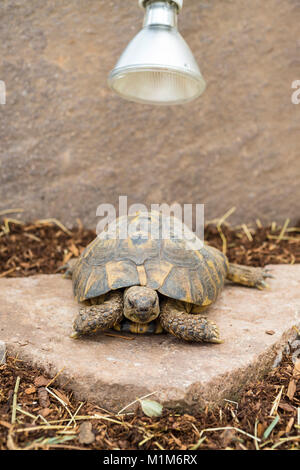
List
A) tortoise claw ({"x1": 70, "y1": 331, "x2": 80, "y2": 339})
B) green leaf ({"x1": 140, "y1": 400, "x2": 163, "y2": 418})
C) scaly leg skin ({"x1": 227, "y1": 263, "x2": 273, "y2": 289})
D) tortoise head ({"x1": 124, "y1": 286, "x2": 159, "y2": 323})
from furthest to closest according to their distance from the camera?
scaly leg skin ({"x1": 227, "y1": 263, "x2": 273, "y2": 289}) < tortoise claw ({"x1": 70, "y1": 331, "x2": 80, "y2": 339}) < tortoise head ({"x1": 124, "y1": 286, "x2": 159, "y2": 323}) < green leaf ({"x1": 140, "y1": 400, "x2": 163, "y2": 418})

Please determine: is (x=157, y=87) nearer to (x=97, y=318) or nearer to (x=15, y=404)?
→ (x=97, y=318)

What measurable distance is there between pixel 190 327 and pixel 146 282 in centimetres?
32

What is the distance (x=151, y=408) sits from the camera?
1.99 meters

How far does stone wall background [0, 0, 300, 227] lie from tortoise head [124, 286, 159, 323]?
2.25m

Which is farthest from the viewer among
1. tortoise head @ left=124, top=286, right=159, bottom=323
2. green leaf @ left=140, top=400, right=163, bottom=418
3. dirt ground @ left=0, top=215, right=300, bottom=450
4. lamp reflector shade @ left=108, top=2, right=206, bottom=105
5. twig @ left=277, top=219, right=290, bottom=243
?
twig @ left=277, top=219, right=290, bottom=243

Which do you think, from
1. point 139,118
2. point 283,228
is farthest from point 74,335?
point 283,228

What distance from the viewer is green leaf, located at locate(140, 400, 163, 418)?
6.49ft

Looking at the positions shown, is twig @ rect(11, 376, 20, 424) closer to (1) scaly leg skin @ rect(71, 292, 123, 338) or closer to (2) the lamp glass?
(1) scaly leg skin @ rect(71, 292, 123, 338)

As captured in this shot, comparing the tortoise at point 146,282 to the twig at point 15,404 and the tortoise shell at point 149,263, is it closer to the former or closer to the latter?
the tortoise shell at point 149,263

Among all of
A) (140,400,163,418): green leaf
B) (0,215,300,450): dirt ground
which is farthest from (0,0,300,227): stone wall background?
(140,400,163,418): green leaf

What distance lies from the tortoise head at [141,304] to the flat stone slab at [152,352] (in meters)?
0.18

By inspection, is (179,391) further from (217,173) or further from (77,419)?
(217,173)

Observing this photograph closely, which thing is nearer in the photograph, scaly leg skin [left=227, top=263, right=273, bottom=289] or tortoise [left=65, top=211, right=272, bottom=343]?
tortoise [left=65, top=211, right=272, bottom=343]

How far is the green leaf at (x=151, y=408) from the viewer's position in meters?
1.98
